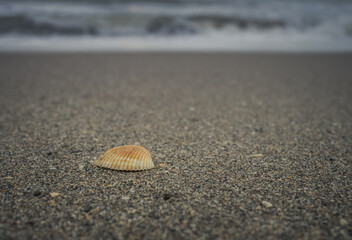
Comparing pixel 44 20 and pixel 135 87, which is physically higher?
pixel 44 20

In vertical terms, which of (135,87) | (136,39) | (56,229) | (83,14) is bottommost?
(56,229)

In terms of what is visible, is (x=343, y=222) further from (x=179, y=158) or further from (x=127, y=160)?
(x=127, y=160)

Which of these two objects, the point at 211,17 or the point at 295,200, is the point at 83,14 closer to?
the point at 211,17

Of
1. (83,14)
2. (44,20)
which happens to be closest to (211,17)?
(83,14)

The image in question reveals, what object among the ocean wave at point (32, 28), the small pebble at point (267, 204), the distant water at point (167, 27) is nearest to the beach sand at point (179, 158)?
the small pebble at point (267, 204)

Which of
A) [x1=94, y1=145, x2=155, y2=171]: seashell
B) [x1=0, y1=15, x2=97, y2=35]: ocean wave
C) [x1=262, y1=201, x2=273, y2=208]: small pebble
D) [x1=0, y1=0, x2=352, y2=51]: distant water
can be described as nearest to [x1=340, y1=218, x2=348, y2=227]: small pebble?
[x1=262, y1=201, x2=273, y2=208]: small pebble

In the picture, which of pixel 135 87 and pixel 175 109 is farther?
pixel 135 87

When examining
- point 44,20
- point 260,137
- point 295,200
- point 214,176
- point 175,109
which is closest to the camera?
point 295,200
